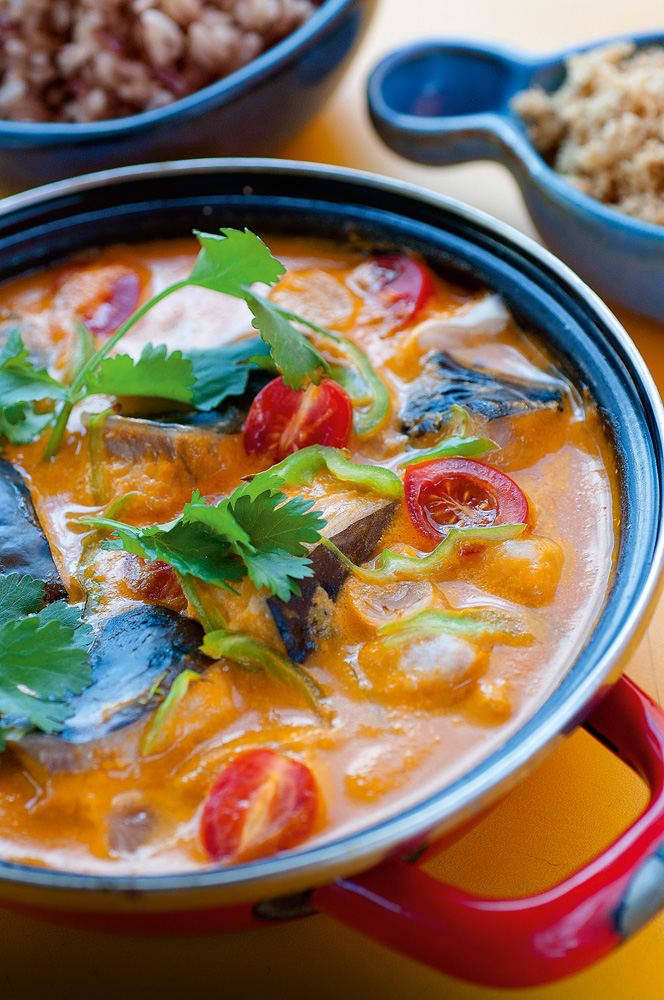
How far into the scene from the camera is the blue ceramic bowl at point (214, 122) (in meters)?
2.65

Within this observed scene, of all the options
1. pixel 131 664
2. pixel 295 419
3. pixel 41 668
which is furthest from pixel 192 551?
pixel 295 419

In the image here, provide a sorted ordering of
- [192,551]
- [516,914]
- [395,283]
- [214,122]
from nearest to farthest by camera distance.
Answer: [516,914], [192,551], [395,283], [214,122]

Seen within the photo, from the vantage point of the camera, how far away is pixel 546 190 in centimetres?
254

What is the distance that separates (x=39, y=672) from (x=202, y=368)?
843 millimetres

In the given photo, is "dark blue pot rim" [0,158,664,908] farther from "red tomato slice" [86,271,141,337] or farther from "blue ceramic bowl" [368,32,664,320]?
"red tomato slice" [86,271,141,337]

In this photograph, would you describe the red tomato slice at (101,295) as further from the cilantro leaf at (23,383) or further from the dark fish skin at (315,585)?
the dark fish skin at (315,585)

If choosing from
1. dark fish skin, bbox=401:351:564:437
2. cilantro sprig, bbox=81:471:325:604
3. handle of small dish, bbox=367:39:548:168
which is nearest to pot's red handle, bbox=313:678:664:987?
cilantro sprig, bbox=81:471:325:604

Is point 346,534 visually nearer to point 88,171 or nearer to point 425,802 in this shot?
point 425,802

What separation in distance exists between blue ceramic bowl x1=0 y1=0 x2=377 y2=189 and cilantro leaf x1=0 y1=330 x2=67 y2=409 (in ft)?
3.08

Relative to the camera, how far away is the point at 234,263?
6.60 ft

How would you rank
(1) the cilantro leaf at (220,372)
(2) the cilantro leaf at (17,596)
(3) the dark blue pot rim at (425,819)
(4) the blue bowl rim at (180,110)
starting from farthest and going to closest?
(4) the blue bowl rim at (180,110), (1) the cilantro leaf at (220,372), (2) the cilantro leaf at (17,596), (3) the dark blue pot rim at (425,819)

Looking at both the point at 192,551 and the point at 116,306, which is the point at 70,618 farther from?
the point at 116,306

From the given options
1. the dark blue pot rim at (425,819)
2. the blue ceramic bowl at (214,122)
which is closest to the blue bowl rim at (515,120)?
the blue ceramic bowl at (214,122)

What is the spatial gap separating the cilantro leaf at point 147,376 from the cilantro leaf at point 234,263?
190mm
